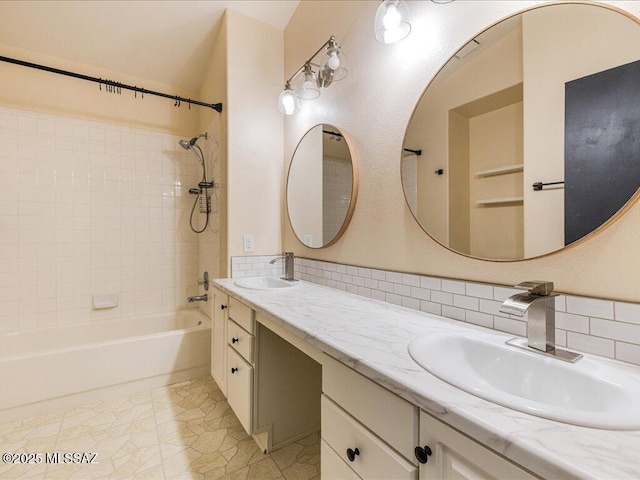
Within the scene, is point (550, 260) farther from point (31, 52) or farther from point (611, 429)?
point (31, 52)

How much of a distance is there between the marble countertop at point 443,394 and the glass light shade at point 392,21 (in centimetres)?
115

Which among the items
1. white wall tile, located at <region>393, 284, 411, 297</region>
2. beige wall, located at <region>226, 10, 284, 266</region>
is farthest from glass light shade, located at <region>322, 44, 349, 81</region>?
white wall tile, located at <region>393, 284, 411, 297</region>

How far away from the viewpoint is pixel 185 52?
252cm

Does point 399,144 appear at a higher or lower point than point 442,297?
higher

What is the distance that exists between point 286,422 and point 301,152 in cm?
167

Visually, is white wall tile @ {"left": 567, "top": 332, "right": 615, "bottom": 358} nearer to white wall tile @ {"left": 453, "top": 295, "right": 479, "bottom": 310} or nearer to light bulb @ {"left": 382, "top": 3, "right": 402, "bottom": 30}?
Answer: white wall tile @ {"left": 453, "top": 295, "right": 479, "bottom": 310}

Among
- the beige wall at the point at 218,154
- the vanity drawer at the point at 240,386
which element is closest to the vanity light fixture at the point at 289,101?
the beige wall at the point at 218,154

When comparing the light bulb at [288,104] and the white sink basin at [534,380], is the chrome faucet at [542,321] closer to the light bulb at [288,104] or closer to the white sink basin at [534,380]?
the white sink basin at [534,380]

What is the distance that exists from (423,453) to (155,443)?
1.67 m

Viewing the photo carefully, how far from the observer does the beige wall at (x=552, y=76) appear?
81 centimetres

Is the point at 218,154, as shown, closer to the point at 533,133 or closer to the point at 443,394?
the point at 533,133

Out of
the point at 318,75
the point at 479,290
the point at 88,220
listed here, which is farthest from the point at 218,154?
the point at 479,290

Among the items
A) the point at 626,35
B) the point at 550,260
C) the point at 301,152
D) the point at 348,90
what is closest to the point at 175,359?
the point at 301,152

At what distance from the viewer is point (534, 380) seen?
0.79 m
